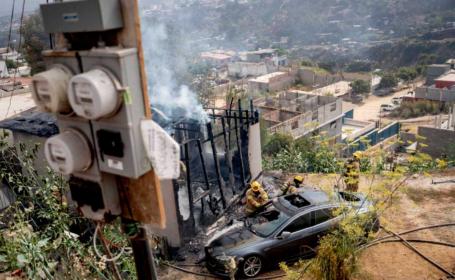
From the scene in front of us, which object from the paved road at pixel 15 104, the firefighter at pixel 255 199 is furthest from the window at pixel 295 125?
the firefighter at pixel 255 199

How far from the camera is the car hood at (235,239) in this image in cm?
764

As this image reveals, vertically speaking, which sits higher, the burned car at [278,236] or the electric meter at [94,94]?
the electric meter at [94,94]

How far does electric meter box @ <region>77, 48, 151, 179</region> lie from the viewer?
1.97m

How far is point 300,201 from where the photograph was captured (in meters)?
8.12

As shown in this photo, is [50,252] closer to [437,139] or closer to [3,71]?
[437,139]

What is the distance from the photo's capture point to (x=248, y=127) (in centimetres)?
1061

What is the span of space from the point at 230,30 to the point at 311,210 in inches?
4467

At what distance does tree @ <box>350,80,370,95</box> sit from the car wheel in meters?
55.1

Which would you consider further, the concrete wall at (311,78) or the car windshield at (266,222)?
the concrete wall at (311,78)

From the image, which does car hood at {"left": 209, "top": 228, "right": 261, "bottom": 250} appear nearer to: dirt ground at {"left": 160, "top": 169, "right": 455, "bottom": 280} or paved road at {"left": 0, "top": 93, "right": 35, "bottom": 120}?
dirt ground at {"left": 160, "top": 169, "right": 455, "bottom": 280}

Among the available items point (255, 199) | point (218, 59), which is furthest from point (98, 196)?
point (218, 59)

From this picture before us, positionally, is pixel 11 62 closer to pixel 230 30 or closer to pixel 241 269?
pixel 241 269

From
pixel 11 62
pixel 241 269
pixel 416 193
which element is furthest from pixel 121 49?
pixel 11 62

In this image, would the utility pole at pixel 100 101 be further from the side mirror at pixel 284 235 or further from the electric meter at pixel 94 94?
the side mirror at pixel 284 235
